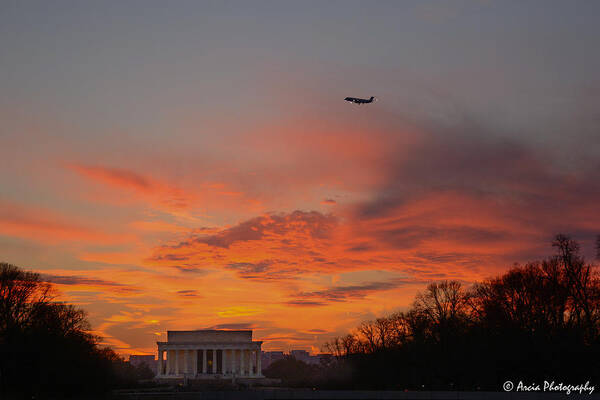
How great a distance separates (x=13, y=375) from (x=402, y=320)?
59.9m

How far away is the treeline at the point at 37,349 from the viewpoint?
64.2 m

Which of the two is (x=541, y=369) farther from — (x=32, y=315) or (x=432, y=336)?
(x=32, y=315)

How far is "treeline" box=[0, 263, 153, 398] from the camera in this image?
6419 centimetres

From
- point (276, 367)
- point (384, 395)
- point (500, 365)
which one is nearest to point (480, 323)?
point (500, 365)

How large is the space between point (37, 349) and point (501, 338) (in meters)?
44.1

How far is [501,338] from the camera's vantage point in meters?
73.6

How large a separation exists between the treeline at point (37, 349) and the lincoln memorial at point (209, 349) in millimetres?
72283

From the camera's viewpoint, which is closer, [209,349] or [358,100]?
[358,100]

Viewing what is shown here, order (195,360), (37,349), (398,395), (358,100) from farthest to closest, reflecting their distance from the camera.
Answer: (195,360)
(358,100)
(37,349)
(398,395)

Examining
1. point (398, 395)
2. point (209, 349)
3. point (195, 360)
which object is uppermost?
point (209, 349)

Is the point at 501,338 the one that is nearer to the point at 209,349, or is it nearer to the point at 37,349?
the point at 37,349

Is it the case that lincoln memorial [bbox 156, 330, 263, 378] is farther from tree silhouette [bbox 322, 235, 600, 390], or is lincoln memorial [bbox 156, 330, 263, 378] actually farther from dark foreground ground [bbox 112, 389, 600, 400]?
dark foreground ground [bbox 112, 389, 600, 400]

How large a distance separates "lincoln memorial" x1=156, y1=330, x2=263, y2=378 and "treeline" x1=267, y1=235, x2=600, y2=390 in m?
57.9

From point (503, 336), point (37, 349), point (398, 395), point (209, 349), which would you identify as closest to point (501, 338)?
point (503, 336)
